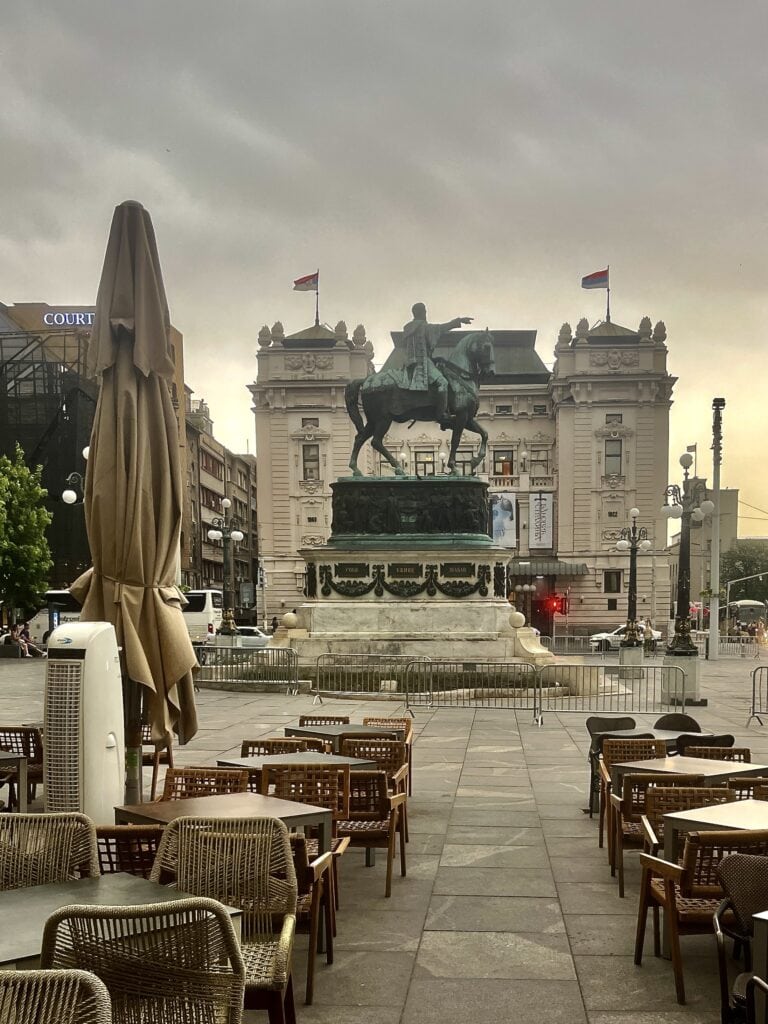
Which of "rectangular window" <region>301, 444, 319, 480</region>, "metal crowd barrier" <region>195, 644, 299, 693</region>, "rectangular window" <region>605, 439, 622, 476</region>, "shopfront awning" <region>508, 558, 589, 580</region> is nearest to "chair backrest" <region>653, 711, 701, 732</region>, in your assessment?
"metal crowd barrier" <region>195, 644, 299, 693</region>

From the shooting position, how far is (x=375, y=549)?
2805 centimetres

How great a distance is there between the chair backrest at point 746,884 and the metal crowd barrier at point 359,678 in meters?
17.9

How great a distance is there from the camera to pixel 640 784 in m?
7.97

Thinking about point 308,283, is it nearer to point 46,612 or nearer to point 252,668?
point 46,612

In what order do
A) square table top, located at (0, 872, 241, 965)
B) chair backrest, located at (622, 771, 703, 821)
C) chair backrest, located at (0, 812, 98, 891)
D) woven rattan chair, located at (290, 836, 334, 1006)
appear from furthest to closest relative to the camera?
chair backrest, located at (622, 771, 703, 821), woven rattan chair, located at (290, 836, 334, 1006), chair backrest, located at (0, 812, 98, 891), square table top, located at (0, 872, 241, 965)

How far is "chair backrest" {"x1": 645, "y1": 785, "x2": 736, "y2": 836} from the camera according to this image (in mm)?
6797

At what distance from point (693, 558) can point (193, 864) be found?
116 metres

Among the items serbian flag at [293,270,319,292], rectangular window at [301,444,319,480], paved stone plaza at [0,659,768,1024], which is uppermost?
serbian flag at [293,270,319,292]

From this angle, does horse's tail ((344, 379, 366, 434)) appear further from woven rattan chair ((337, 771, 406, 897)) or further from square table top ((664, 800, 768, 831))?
square table top ((664, 800, 768, 831))

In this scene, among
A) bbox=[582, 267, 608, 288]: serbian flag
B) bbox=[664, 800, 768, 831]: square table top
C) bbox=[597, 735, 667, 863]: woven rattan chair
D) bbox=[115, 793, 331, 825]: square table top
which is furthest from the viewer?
bbox=[582, 267, 608, 288]: serbian flag

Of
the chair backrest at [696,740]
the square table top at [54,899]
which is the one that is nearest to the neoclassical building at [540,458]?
the chair backrest at [696,740]

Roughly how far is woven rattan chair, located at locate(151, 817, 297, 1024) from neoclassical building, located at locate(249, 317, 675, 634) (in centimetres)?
6750

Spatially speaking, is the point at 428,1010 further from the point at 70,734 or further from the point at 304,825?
the point at 70,734

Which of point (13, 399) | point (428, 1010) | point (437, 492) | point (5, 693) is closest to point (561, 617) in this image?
point (13, 399)
